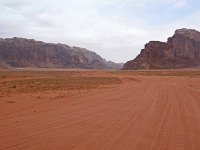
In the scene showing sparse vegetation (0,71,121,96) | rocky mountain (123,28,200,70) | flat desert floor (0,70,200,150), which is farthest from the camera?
rocky mountain (123,28,200,70)

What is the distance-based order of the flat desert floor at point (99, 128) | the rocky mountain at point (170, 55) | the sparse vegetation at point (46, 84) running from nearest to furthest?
the flat desert floor at point (99, 128) → the sparse vegetation at point (46, 84) → the rocky mountain at point (170, 55)

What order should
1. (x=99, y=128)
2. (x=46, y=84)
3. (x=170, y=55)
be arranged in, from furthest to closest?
(x=170, y=55), (x=46, y=84), (x=99, y=128)

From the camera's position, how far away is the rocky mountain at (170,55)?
137875mm

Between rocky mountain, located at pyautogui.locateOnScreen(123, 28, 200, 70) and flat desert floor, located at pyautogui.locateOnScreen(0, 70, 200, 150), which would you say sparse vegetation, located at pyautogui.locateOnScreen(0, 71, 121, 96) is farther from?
rocky mountain, located at pyautogui.locateOnScreen(123, 28, 200, 70)

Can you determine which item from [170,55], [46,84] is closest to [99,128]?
[46,84]

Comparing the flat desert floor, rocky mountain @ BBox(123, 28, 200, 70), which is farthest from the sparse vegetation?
rocky mountain @ BBox(123, 28, 200, 70)

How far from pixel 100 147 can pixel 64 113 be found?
498cm

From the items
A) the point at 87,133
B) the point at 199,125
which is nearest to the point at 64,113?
the point at 87,133

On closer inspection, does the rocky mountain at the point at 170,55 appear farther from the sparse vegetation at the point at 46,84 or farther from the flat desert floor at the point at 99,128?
the flat desert floor at the point at 99,128

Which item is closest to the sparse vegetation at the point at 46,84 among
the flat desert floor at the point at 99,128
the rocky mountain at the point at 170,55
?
the flat desert floor at the point at 99,128

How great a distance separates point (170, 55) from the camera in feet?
471

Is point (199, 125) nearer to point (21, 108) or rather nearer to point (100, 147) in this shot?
point (100, 147)

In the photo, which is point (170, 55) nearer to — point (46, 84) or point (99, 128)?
point (46, 84)

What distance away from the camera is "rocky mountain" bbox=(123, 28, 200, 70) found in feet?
452
